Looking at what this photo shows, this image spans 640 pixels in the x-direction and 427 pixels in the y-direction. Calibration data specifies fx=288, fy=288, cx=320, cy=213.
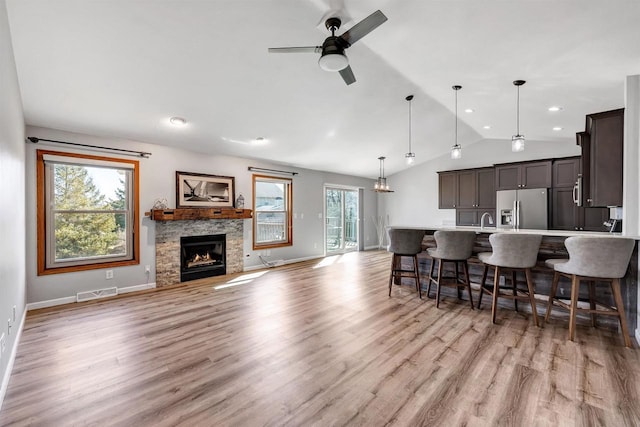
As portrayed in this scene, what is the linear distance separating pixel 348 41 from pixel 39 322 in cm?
430

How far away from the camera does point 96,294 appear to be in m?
4.07

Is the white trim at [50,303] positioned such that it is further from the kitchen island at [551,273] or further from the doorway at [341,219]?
the doorway at [341,219]

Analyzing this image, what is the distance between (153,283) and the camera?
4.64m

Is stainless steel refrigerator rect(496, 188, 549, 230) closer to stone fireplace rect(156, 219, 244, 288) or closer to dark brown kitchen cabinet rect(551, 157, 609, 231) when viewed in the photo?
dark brown kitchen cabinet rect(551, 157, 609, 231)

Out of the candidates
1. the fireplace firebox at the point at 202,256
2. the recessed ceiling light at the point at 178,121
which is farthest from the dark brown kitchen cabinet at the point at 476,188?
the recessed ceiling light at the point at 178,121

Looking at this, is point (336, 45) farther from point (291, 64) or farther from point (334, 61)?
point (291, 64)

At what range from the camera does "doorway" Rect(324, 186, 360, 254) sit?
26.1 ft

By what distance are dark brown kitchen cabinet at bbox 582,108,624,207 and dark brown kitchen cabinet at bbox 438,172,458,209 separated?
13.3 feet

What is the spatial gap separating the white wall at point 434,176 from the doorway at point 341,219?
1.26m

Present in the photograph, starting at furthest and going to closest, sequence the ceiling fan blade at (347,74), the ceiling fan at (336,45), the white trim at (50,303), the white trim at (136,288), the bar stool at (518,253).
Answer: the white trim at (136,288) < the white trim at (50,303) < the bar stool at (518,253) < the ceiling fan blade at (347,74) < the ceiling fan at (336,45)

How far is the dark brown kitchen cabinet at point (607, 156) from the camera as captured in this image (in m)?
3.06

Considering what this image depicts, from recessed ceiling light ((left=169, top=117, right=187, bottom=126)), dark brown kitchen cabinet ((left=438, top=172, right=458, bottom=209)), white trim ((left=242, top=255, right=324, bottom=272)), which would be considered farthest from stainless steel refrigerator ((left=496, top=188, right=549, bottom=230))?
recessed ceiling light ((left=169, top=117, right=187, bottom=126))

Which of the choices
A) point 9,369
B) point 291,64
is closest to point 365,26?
point 291,64

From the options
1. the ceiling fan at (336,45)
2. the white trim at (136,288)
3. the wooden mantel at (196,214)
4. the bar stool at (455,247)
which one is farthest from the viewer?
the wooden mantel at (196,214)
